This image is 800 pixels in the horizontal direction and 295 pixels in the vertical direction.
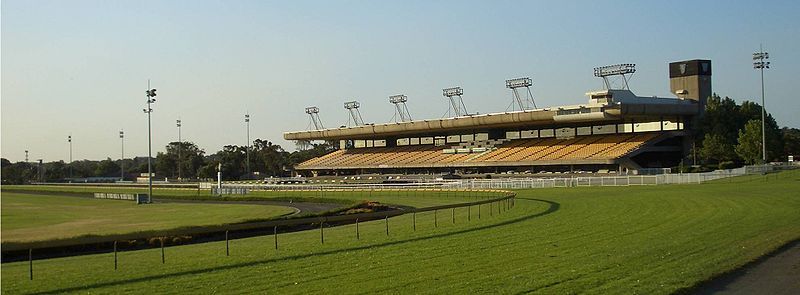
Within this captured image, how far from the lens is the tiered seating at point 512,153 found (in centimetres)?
8675

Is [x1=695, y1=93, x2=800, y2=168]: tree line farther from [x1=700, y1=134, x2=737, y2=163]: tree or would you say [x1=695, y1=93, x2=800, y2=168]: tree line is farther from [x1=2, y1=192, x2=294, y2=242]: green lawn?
[x1=2, y1=192, x2=294, y2=242]: green lawn

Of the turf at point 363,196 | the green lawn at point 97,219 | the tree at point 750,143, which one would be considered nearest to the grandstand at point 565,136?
the tree at point 750,143

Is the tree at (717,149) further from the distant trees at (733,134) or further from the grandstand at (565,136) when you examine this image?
the grandstand at (565,136)

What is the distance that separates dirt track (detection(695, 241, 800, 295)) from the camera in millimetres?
12086

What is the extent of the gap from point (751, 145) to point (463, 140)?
4004cm

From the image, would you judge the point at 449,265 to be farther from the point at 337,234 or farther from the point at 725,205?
the point at 725,205

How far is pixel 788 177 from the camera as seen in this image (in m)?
57.6

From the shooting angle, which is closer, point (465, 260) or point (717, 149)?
point (465, 260)

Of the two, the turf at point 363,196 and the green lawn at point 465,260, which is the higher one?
the green lawn at point 465,260

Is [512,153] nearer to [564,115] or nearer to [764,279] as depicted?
[564,115]

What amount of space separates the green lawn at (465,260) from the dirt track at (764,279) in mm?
318

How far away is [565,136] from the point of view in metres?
99.6

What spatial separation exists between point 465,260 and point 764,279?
5594 mm

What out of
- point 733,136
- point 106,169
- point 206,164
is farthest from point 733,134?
point 106,169
